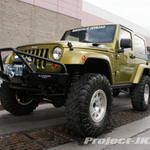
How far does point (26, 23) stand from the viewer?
1428cm

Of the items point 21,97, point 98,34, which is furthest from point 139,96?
point 21,97

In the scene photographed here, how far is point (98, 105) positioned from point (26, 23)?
12.6m

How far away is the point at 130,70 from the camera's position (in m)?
4.76

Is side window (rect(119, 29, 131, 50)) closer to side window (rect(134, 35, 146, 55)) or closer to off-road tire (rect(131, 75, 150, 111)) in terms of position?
side window (rect(134, 35, 146, 55))

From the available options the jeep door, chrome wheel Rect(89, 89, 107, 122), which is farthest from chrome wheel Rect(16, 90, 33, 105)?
the jeep door

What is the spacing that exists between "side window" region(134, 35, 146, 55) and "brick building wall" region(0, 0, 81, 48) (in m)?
10.0

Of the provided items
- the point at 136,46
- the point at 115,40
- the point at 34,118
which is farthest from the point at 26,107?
the point at 136,46

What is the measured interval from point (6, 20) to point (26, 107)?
1055 cm

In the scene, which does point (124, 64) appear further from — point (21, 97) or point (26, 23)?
point (26, 23)

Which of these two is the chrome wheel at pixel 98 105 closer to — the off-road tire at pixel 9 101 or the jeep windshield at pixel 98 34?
the jeep windshield at pixel 98 34

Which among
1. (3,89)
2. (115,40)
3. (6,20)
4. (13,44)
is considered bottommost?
(3,89)

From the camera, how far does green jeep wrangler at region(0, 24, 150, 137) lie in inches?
112

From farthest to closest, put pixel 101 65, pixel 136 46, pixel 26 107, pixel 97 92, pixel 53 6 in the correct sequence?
pixel 53 6 < pixel 136 46 < pixel 26 107 < pixel 101 65 < pixel 97 92

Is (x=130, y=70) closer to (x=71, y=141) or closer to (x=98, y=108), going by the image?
(x=98, y=108)
